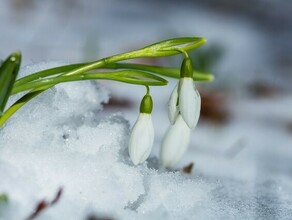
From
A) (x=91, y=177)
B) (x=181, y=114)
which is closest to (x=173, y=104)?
(x=181, y=114)

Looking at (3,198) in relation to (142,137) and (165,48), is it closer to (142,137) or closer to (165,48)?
(142,137)

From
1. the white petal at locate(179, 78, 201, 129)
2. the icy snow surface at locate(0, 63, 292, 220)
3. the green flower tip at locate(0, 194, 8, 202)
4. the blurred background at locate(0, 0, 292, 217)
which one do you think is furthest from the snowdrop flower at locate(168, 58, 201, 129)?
the green flower tip at locate(0, 194, 8, 202)

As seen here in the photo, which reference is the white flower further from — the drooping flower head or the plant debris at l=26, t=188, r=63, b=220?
the plant debris at l=26, t=188, r=63, b=220

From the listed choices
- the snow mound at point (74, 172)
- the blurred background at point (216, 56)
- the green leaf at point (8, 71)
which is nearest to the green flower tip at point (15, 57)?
the green leaf at point (8, 71)

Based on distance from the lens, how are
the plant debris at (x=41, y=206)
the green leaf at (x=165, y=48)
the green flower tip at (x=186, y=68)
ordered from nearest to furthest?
the plant debris at (x=41, y=206) → the green flower tip at (x=186, y=68) → the green leaf at (x=165, y=48)

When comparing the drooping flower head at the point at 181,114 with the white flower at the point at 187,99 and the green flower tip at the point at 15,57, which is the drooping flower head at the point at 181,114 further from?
the green flower tip at the point at 15,57

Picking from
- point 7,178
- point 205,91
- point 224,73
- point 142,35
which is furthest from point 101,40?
point 7,178

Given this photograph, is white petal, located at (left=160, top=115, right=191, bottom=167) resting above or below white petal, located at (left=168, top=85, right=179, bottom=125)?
below
